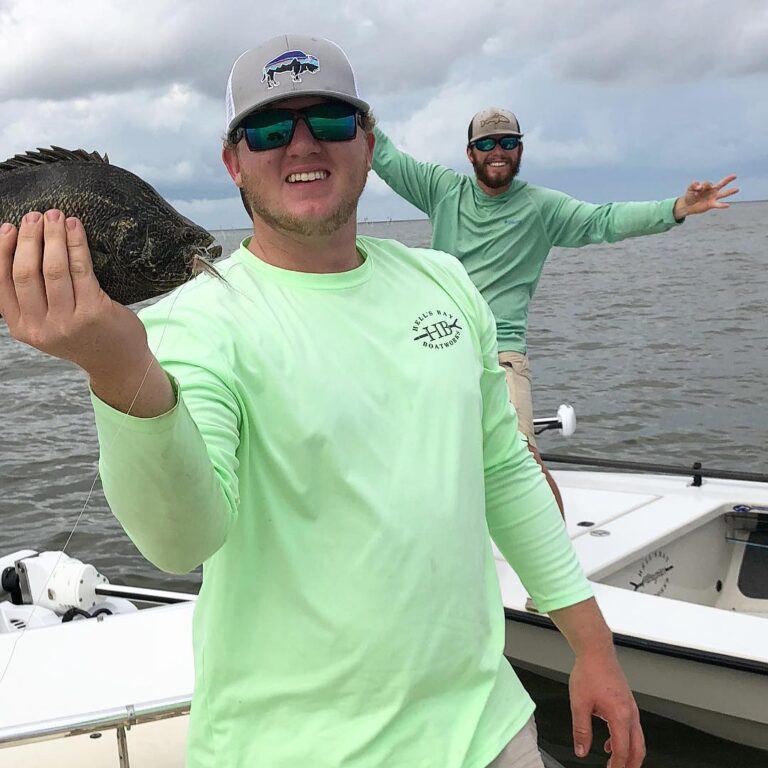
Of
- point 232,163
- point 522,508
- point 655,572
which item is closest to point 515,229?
point 655,572

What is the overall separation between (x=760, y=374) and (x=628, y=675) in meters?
10.1

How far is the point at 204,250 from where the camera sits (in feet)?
4.45

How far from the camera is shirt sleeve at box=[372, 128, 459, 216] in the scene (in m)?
5.54

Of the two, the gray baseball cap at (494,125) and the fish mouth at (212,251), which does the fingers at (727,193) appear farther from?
the fish mouth at (212,251)

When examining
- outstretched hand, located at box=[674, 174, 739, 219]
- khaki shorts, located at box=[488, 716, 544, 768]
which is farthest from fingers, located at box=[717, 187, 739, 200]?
khaki shorts, located at box=[488, 716, 544, 768]

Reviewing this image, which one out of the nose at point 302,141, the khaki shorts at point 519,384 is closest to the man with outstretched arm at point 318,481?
the nose at point 302,141

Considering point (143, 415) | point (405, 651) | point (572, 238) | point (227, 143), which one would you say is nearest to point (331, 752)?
point (405, 651)

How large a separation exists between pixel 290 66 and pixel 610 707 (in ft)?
4.85

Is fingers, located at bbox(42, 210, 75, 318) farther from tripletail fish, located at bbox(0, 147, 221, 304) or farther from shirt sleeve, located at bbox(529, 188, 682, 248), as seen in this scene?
shirt sleeve, located at bbox(529, 188, 682, 248)

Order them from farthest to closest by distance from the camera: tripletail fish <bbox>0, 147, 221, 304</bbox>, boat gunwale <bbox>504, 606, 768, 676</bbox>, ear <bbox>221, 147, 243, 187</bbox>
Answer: boat gunwale <bbox>504, 606, 768, 676</bbox> → ear <bbox>221, 147, 243, 187</bbox> → tripletail fish <bbox>0, 147, 221, 304</bbox>

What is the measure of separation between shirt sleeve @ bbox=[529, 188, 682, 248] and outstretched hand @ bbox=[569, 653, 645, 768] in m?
3.63

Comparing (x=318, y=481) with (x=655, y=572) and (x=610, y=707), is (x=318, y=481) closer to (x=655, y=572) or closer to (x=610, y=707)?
(x=610, y=707)

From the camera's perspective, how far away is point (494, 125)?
5.19m

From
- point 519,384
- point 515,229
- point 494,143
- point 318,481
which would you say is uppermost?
point 494,143
